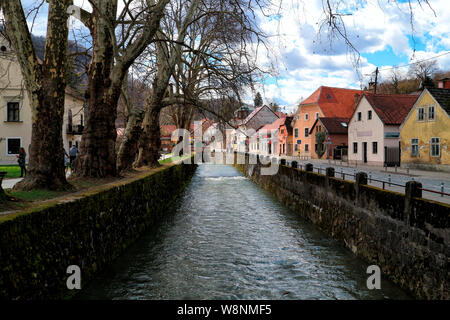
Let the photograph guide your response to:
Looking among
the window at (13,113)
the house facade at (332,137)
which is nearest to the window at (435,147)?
the house facade at (332,137)

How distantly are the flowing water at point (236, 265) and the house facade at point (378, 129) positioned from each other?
26.6m

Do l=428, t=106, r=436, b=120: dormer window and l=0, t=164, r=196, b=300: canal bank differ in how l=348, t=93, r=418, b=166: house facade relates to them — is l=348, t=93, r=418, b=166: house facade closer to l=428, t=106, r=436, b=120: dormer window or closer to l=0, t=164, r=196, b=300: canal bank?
l=428, t=106, r=436, b=120: dormer window

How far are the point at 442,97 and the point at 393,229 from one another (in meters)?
25.6

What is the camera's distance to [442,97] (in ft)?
90.5

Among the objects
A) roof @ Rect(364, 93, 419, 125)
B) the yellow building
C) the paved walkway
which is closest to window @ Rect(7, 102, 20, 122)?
the paved walkway

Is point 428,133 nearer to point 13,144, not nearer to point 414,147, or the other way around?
point 414,147

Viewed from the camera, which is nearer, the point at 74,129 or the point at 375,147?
the point at 375,147

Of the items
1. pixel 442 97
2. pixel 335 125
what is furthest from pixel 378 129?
pixel 335 125

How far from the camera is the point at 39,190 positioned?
24.6 feet

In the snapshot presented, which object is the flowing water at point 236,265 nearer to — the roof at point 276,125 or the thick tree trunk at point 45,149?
the thick tree trunk at point 45,149

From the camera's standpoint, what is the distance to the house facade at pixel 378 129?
35.8 m
